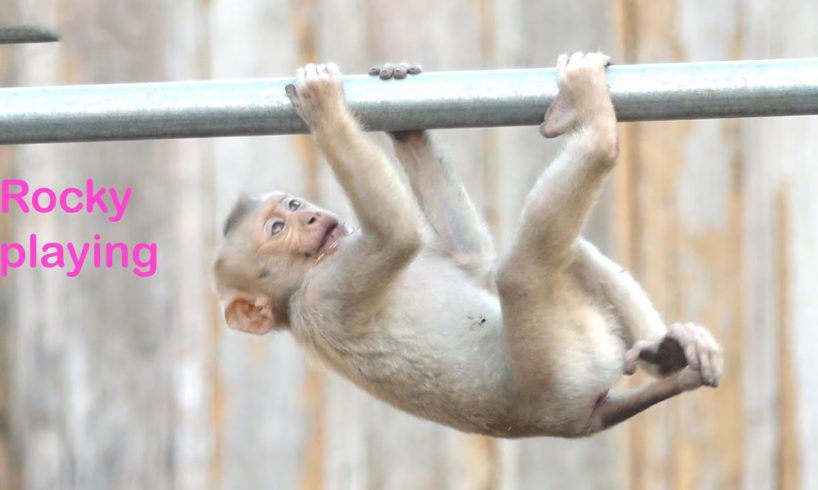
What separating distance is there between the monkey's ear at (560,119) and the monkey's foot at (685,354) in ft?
1.84

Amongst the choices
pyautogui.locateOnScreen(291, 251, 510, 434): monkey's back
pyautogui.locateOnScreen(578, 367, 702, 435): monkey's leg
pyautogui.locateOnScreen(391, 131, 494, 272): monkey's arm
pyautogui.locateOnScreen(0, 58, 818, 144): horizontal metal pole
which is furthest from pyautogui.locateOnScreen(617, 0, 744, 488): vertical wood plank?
pyautogui.locateOnScreen(0, 58, 818, 144): horizontal metal pole

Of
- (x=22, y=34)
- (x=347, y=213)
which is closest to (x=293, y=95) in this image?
(x=22, y=34)

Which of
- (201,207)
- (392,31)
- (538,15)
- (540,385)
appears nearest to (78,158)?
(201,207)

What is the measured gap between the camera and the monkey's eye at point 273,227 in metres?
5.50

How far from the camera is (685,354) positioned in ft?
15.0

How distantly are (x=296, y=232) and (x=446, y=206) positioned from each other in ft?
1.46

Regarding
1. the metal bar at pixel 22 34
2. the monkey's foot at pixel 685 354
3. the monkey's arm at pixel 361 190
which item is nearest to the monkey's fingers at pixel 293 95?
the monkey's arm at pixel 361 190

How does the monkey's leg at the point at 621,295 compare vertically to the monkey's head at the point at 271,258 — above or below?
below

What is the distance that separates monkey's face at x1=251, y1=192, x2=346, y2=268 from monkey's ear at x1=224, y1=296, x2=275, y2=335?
14 cm

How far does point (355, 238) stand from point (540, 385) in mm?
637

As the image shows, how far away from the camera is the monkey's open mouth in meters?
5.45

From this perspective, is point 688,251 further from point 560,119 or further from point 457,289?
point 560,119

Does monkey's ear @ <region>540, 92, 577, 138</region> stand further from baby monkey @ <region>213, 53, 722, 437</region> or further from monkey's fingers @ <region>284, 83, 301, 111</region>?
monkey's fingers @ <region>284, 83, 301, 111</region>

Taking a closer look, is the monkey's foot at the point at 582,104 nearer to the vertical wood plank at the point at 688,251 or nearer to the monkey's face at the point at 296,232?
the monkey's face at the point at 296,232
